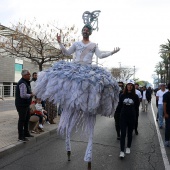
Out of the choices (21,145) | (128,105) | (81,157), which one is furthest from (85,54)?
(21,145)

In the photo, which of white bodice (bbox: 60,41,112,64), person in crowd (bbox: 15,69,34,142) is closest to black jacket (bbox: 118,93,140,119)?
white bodice (bbox: 60,41,112,64)

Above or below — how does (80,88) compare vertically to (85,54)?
below

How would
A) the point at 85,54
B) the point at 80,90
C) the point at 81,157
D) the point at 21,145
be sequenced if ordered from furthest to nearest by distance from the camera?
the point at 21,145
the point at 81,157
the point at 85,54
the point at 80,90

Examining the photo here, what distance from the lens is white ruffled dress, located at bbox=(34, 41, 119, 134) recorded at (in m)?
4.30

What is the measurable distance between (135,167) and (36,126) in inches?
151

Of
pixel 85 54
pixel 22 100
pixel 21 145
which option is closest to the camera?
pixel 85 54

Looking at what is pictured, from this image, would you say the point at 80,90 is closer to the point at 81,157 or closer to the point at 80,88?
the point at 80,88

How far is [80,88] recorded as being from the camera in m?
4.31

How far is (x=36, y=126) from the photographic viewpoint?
26.9 feet

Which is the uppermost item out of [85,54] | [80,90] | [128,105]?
[85,54]

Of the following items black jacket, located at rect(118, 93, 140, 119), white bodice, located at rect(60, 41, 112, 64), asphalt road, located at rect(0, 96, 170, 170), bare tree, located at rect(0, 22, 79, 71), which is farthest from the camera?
bare tree, located at rect(0, 22, 79, 71)

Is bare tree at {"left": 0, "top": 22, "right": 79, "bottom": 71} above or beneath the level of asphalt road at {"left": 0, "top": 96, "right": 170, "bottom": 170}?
above

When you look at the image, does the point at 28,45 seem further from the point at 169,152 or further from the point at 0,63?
the point at 0,63

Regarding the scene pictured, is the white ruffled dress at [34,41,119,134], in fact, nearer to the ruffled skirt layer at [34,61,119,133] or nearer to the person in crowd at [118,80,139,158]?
the ruffled skirt layer at [34,61,119,133]
